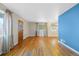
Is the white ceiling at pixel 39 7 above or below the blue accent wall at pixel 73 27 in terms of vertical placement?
above

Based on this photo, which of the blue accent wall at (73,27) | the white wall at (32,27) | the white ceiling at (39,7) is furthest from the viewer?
the white wall at (32,27)

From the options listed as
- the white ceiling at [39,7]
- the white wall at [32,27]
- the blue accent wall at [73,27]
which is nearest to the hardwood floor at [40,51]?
the blue accent wall at [73,27]

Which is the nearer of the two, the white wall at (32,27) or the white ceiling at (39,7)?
the white ceiling at (39,7)

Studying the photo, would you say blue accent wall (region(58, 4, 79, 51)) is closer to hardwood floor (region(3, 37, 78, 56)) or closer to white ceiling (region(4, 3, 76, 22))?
white ceiling (region(4, 3, 76, 22))

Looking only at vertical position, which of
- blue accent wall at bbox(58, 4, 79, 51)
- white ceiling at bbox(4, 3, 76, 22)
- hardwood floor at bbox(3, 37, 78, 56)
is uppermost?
white ceiling at bbox(4, 3, 76, 22)

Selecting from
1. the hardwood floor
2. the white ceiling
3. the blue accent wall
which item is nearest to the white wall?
the hardwood floor

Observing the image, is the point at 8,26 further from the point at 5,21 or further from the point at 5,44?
the point at 5,44

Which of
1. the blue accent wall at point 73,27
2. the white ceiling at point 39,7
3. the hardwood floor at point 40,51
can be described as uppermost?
the white ceiling at point 39,7

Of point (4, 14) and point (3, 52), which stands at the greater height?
point (4, 14)

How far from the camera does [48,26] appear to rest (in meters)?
15.7

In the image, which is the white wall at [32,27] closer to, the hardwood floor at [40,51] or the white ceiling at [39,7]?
the hardwood floor at [40,51]

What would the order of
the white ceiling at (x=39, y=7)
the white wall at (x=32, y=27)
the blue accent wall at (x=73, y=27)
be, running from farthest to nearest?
the white wall at (x=32, y=27) < the blue accent wall at (x=73, y=27) < the white ceiling at (x=39, y=7)

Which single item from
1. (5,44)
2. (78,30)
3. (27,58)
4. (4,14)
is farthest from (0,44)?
(78,30)

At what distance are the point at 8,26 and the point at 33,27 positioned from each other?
10362 mm
